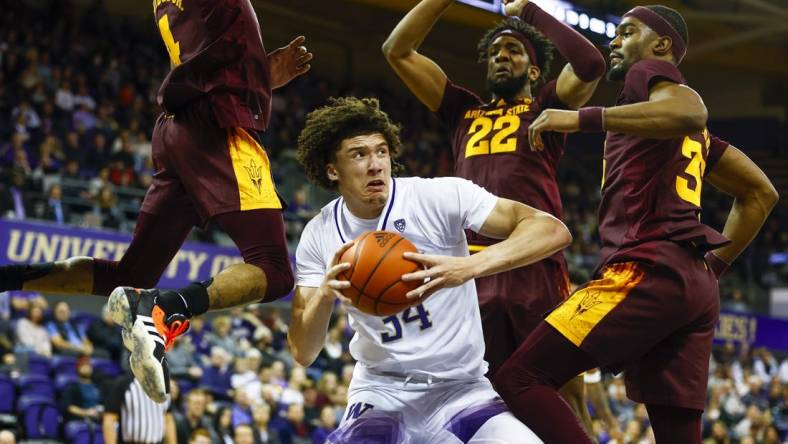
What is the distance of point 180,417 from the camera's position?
31.9 feet

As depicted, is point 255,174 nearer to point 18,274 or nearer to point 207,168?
point 207,168

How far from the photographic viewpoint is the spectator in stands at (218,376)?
10938mm

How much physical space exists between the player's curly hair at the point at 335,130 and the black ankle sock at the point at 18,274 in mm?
1214

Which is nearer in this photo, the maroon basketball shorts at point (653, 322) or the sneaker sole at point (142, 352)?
the sneaker sole at point (142, 352)

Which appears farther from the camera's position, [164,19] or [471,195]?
[164,19]

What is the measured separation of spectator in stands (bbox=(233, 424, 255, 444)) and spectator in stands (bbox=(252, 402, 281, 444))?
8.1 inches

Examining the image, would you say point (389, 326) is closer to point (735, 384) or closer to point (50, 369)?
point (50, 369)

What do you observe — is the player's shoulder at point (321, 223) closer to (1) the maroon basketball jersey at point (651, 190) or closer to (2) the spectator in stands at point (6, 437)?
(1) the maroon basketball jersey at point (651, 190)

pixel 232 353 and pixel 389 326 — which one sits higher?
pixel 389 326

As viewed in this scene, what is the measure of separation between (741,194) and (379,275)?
206 cm

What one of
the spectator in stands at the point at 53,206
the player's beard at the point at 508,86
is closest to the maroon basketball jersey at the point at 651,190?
the player's beard at the point at 508,86

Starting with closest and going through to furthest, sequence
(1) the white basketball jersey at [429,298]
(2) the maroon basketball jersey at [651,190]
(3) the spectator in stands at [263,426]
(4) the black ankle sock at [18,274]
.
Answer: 1. (1) the white basketball jersey at [429,298]
2. (2) the maroon basketball jersey at [651,190]
3. (4) the black ankle sock at [18,274]
4. (3) the spectator in stands at [263,426]

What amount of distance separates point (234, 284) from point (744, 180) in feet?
7.77

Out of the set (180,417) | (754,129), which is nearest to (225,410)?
(180,417)
